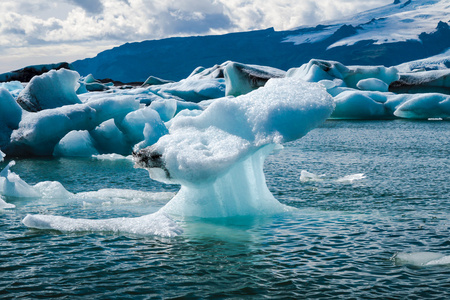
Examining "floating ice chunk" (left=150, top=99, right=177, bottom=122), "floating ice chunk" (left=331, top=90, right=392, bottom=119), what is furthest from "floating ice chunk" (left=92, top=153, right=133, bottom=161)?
"floating ice chunk" (left=331, top=90, right=392, bottom=119)

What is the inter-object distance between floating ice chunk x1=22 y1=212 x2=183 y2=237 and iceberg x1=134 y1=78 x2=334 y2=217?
658mm

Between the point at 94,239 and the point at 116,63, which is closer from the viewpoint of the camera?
the point at 94,239

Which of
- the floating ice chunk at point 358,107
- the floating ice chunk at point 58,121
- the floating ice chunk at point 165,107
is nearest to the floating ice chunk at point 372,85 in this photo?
the floating ice chunk at point 358,107

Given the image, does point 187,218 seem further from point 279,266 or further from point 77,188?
point 77,188

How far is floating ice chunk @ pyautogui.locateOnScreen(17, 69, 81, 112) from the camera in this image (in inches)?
794

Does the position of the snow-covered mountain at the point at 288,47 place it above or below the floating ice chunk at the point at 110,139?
above

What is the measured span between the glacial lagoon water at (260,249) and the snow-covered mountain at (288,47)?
7500cm

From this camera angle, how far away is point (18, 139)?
18312mm

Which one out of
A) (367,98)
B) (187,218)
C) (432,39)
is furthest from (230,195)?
(432,39)

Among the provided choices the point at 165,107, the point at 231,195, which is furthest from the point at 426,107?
the point at 231,195

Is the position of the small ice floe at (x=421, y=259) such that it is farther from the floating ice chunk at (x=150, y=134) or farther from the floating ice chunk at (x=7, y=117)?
the floating ice chunk at (x=7, y=117)

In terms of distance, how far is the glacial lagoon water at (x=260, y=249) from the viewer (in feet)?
18.3

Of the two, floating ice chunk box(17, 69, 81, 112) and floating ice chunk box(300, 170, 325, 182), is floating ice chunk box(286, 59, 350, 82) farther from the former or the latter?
floating ice chunk box(300, 170, 325, 182)

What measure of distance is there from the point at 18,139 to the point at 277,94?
12.7 metres
